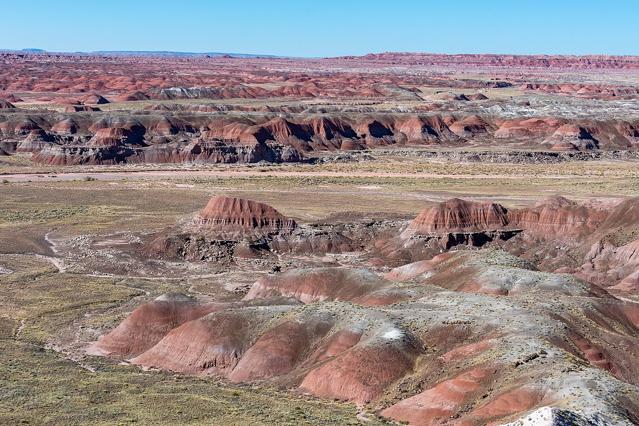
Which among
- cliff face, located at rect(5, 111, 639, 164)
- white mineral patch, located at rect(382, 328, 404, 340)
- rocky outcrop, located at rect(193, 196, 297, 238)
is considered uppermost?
white mineral patch, located at rect(382, 328, 404, 340)

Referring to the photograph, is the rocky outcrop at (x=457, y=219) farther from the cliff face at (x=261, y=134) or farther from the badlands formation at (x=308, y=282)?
the cliff face at (x=261, y=134)

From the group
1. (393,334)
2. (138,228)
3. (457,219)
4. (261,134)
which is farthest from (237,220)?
(261,134)

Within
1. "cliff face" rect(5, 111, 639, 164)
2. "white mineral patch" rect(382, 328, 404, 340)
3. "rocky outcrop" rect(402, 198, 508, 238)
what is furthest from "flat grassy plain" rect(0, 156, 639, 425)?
"rocky outcrop" rect(402, 198, 508, 238)

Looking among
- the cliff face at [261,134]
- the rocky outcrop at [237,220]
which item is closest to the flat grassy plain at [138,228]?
the cliff face at [261,134]

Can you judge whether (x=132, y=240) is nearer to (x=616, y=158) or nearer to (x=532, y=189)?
(x=532, y=189)

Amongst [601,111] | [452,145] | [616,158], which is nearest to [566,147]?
[616,158]

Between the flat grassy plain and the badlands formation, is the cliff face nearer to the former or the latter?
the badlands formation
